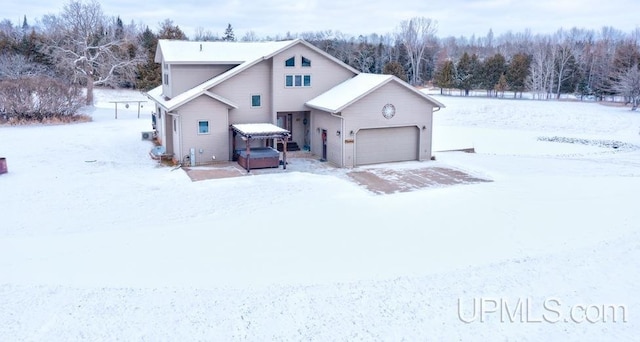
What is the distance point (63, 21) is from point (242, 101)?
1302 inches

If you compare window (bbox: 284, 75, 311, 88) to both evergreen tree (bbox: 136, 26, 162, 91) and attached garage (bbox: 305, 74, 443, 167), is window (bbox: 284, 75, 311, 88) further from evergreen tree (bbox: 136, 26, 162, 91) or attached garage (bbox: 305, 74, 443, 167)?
evergreen tree (bbox: 136, 26, 162, 91)

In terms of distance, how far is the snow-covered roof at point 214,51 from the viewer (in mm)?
23469

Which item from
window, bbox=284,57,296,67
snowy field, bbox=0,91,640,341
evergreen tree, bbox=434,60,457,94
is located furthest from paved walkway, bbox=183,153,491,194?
evergreen tree, bbox=434,60,457,94

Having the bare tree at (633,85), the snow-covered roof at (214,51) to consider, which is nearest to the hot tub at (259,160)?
the snow-covered roof at (214,51)

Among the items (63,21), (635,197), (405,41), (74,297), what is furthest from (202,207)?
(405,41)

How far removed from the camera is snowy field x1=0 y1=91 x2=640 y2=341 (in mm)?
9297

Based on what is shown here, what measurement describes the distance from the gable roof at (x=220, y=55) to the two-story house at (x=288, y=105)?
5 centimetres

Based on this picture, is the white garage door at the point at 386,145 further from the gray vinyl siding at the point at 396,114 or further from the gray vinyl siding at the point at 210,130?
the gray vinyl siding at the point at 210,130

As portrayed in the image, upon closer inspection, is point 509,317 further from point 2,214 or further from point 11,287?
point 2,214

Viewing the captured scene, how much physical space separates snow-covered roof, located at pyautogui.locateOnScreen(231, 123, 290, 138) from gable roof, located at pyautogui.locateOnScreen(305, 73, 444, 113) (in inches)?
86.9

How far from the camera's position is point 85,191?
16.8 meters

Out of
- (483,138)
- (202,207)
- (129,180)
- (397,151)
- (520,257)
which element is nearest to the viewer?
(520,257)

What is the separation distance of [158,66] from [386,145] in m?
36.5

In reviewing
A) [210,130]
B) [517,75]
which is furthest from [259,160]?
[517,75]
